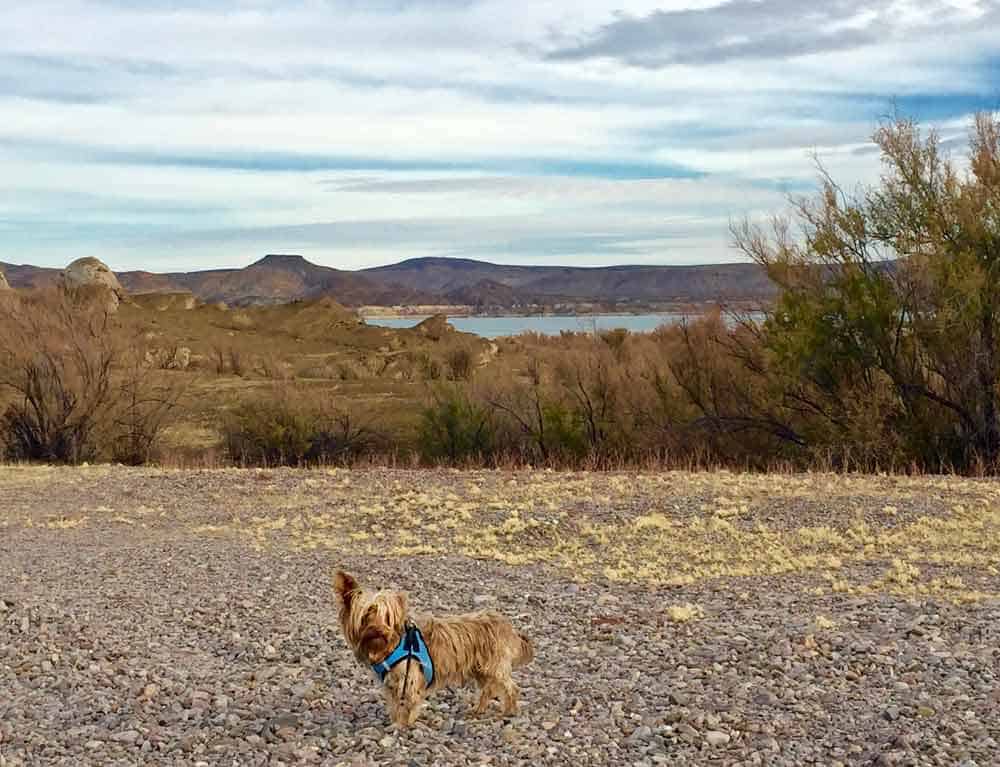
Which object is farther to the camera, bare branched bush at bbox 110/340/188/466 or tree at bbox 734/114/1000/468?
bare branched bush at bbox 110/340/188/466

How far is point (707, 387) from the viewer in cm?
2888

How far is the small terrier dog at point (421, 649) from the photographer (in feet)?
18.5

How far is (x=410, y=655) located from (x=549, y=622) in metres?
3.31

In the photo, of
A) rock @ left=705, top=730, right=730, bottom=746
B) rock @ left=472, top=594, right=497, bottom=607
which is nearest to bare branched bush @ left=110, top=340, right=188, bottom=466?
rock @ left=472, top=594, right=497, bottom=607

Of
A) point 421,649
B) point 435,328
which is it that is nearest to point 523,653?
point 421,649

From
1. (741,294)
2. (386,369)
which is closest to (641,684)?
(741,294)

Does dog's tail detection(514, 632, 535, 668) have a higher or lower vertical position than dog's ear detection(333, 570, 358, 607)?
lower

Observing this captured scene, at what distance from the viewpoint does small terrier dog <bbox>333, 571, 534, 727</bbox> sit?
564cm

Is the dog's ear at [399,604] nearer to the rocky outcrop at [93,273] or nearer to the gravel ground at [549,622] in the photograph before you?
the gravel ground at [549,622]

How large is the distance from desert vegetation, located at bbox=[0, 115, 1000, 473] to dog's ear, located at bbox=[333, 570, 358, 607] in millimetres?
16597

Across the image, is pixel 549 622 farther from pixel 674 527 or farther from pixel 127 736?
pixel 674 527

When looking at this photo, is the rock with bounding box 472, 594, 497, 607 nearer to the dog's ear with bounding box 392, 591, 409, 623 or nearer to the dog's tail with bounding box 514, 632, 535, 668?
the dog's tail with bounding box 514, 632, 535, 668

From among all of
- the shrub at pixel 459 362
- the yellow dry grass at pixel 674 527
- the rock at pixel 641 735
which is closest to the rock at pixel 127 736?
the rock at pixel 641 735

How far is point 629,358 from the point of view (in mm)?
31719
